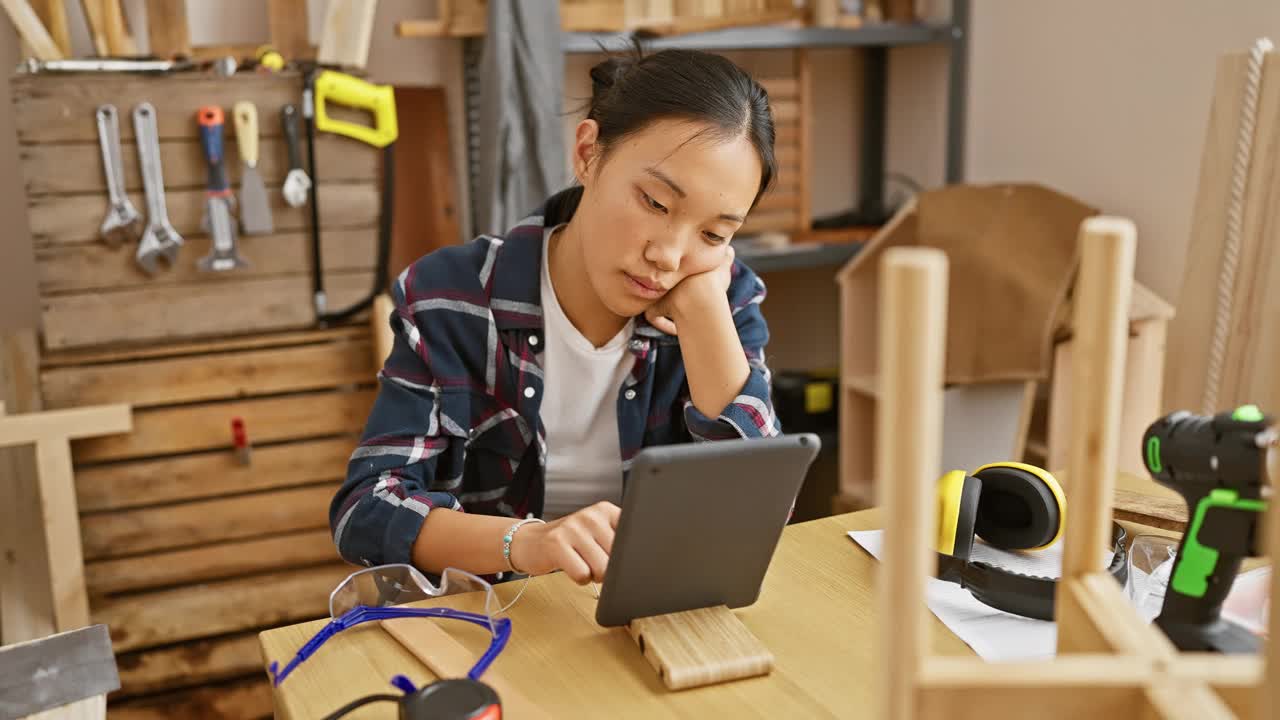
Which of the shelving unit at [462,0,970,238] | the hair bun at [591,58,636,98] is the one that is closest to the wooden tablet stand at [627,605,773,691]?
the hair bun at [591,58,636,98]

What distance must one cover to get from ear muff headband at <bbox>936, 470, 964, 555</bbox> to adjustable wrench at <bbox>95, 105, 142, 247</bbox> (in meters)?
1.46

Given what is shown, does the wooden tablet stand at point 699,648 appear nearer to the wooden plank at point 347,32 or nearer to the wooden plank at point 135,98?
the wooden plank at point 135,98

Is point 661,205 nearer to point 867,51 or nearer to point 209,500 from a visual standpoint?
point 209,500

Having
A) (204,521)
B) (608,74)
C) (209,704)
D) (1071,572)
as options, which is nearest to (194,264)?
(204,521)

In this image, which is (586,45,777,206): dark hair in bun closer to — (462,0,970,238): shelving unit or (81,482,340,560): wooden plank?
(81,482,340,560): wooden plank

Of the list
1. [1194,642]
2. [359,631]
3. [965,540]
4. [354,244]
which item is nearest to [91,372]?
[354,244]

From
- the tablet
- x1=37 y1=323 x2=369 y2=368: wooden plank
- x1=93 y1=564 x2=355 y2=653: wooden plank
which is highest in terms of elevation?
the tablet

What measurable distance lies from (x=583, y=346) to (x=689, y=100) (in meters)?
0.32

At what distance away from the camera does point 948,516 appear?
0.93 m

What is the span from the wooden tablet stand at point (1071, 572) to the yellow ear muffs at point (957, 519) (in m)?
0.35

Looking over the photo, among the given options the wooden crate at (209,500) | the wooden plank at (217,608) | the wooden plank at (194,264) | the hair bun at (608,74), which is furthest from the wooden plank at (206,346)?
the hair bun at (608,74)

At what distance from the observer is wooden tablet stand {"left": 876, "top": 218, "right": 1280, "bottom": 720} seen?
0.40 m

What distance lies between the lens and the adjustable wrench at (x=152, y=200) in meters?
1.80

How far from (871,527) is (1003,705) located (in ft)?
1.96
